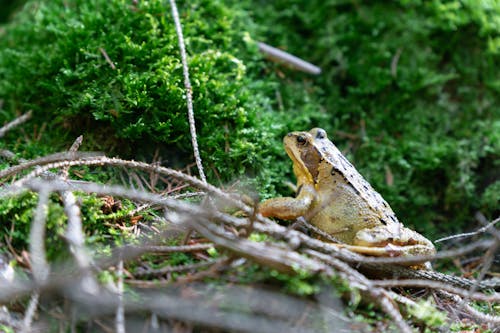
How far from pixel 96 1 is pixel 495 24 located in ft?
12.7

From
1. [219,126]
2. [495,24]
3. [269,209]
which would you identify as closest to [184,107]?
[219,126]

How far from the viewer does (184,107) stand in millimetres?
3744

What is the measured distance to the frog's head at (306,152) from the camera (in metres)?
3.67

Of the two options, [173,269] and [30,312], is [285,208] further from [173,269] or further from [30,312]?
[30,312]

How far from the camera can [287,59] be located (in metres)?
4.76

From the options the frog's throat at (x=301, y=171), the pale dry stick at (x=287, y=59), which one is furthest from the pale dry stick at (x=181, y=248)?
the pale dry stick at (x=287, y=59)

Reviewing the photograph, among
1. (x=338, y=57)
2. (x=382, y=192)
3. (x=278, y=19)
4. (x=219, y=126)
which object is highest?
(x=278, y=19)

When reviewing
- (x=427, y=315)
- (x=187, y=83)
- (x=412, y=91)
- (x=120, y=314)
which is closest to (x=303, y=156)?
(x=187, y=83)

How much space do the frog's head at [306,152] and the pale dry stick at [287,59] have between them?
1.23m

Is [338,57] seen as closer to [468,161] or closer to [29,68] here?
[468,161]

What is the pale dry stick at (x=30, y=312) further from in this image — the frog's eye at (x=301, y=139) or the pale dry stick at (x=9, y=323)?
the frog's eye at (x=301, y=139)

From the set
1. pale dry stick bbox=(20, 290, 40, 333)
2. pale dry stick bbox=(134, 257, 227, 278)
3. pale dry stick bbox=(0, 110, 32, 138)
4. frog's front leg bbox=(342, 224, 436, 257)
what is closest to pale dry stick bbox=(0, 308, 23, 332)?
pale dry stick bbox=(20, 290, 40, 333)

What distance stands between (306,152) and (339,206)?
1.69ft

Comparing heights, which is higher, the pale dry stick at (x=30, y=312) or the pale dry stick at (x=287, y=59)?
the pale dry stick at (x=287, y=59)
